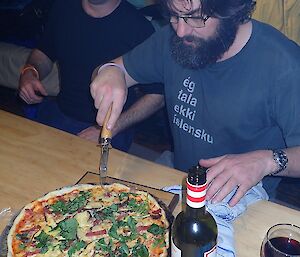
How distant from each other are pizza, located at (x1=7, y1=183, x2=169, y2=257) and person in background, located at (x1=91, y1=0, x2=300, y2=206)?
20 centimetres

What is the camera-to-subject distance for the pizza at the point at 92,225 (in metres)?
1.29

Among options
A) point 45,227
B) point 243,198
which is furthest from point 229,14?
point 45,227

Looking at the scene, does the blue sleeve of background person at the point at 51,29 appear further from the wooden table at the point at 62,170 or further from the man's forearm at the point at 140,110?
the wooden table at the point at 62,170

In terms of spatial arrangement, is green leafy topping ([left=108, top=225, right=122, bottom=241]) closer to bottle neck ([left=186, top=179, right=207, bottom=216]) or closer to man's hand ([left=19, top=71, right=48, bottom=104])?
bottle neck ([left=186, top=179, right=207, bottom=216])

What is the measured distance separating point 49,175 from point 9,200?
15 cm

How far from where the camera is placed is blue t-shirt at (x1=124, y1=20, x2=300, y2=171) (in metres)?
1.57

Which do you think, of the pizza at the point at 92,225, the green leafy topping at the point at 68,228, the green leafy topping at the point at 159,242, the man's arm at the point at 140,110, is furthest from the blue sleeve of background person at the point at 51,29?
the green leafy topping at the point at 159,242

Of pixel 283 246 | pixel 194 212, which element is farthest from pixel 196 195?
pixel 283 246

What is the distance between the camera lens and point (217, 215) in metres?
1.35

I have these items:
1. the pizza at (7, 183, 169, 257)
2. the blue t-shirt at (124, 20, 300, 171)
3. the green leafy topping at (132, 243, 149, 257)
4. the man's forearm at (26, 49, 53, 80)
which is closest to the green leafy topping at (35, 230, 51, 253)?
the pizza at (7, 183, 169, 257)

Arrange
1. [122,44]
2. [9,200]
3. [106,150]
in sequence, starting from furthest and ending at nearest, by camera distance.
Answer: [122,44], [106,150], [9,200]

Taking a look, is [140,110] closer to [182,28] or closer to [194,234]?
[182,28]

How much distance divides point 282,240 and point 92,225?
501 mm

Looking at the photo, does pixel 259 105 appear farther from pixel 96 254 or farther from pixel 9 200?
pixel 9 200
